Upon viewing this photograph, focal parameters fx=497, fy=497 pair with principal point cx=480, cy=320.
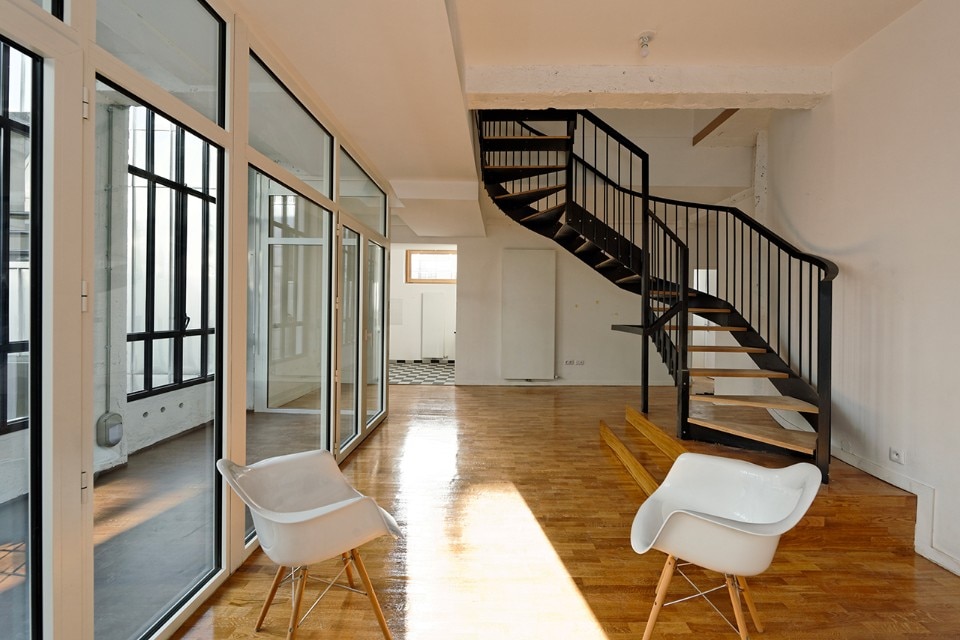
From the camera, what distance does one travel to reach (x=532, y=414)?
686cm

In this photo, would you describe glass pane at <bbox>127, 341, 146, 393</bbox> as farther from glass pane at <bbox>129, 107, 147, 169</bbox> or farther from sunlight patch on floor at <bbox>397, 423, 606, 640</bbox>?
sunlight patch on floor at <bbox>397, 423, 606, 640</bbox>

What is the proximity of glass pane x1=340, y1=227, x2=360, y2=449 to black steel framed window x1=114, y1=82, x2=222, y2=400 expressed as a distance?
1.99 meters

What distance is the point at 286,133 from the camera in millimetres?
3260

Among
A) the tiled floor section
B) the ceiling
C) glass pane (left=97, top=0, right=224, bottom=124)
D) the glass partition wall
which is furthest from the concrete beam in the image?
the tiled floor section

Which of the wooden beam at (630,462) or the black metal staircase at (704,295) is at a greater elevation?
the black metal staircase at (704,295)

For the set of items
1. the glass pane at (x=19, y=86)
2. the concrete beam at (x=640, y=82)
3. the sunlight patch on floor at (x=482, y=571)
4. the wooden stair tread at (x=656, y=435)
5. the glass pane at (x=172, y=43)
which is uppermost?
the concrete beam at (x=640, y=82)

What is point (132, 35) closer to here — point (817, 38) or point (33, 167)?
point (33, 167)

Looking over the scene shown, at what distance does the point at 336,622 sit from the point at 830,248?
14.3 feet

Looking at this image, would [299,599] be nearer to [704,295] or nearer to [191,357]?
[191,357]

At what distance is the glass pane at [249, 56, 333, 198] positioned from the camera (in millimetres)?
2871

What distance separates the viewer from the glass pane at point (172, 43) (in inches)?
70.9

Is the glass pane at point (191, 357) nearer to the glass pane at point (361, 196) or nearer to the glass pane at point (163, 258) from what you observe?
the glass pane at point (163, 258)

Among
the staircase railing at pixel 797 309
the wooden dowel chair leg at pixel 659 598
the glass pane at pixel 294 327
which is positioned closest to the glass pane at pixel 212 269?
the glass pane at pixel 294 327

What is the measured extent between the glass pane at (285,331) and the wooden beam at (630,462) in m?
2.56
